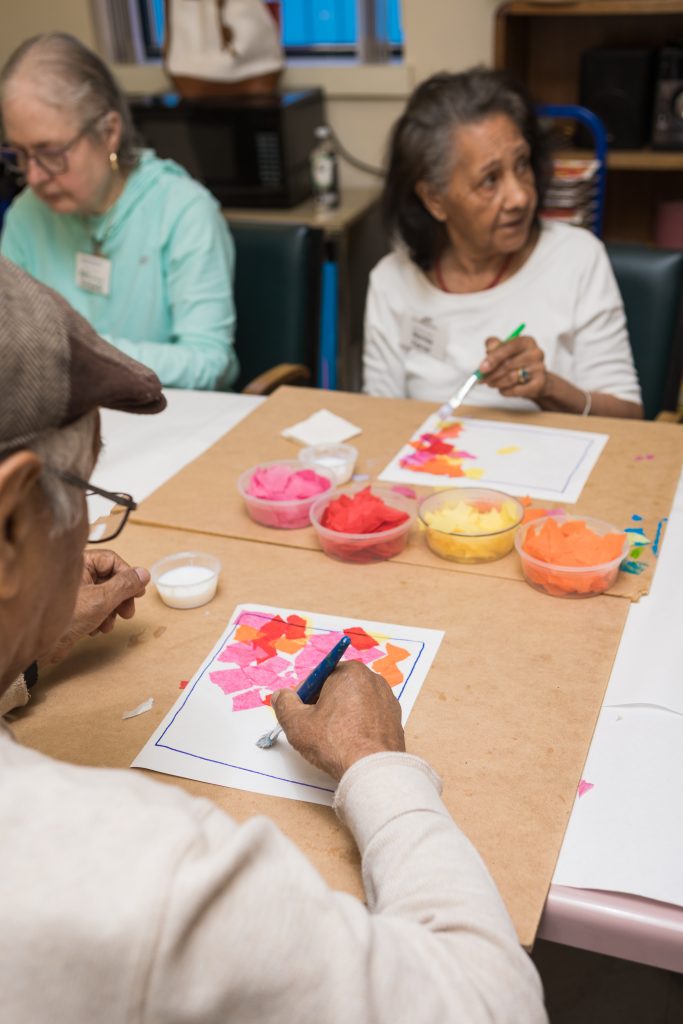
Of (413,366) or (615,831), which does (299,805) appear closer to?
(615,831)

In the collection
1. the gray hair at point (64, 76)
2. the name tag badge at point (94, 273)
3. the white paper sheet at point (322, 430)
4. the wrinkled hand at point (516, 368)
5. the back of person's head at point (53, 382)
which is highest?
the gray hair at point (64, 76)

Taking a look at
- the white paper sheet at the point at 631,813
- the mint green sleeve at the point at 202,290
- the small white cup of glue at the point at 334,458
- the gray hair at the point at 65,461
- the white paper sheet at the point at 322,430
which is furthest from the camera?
the mint green sleeve at the point at 202,290

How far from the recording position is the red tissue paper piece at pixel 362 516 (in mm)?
1360

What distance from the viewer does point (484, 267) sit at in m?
2.13

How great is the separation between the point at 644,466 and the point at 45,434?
118cm

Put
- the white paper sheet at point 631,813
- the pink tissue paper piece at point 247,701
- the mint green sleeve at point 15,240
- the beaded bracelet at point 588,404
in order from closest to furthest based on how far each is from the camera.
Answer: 1. the white paper sheet at point 631,813
2. the pink tissue paper piece at point 247,701
3. the beaded bracelet at point 588,404
4. the mint green sleeve at point 15,240

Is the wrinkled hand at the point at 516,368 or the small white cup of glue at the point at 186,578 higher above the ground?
the wrinkled hand at the point at 516,368

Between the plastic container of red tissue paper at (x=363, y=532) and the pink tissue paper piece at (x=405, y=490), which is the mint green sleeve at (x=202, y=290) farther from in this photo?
the plastic container of red tissue paper at (x=363, y=532)

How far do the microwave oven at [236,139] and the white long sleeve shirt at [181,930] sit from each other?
10.7 feet

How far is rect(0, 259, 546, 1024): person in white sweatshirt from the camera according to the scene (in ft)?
1.86

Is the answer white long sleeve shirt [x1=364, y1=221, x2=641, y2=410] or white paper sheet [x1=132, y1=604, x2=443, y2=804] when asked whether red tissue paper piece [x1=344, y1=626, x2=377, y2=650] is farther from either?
white long sleeve shirt [x1=364, y1=221, x2=641, y2=410]

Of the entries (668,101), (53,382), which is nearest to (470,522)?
(53,382)

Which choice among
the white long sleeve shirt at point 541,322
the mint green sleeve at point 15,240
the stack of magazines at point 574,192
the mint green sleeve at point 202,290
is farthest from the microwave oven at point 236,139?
the white long sleeve shirt at point 541,322

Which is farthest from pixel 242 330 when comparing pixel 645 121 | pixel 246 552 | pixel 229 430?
pixel 645 121
